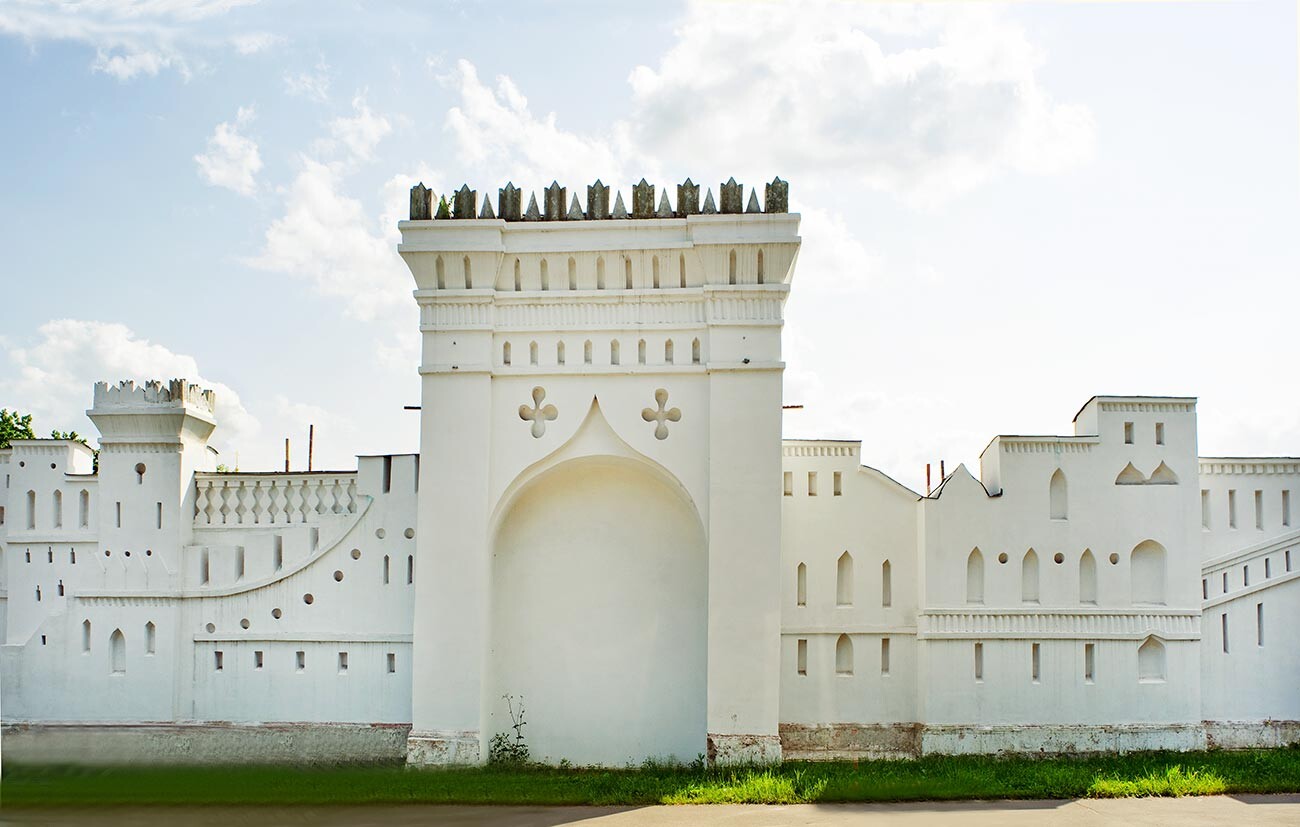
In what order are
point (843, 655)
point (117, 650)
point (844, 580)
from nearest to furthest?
point (843, 655) < point (844, 580) < point (117, 650)

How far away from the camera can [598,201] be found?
21.3 metres

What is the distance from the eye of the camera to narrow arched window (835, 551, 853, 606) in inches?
864

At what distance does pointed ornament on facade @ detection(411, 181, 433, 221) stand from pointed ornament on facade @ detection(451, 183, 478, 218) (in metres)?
0.42

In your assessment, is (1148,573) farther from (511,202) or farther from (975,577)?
(511,202)

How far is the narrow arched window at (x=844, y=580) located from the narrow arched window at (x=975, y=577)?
2.08 m

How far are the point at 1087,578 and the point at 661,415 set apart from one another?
26.8 ft

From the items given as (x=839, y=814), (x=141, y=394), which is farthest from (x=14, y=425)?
(x=839, y=814)

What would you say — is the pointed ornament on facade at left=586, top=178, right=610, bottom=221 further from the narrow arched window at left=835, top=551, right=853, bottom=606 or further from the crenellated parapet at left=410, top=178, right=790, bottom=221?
the narrow arched window at left=835, top=551, right=853, bottom=606

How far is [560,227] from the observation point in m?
21.2

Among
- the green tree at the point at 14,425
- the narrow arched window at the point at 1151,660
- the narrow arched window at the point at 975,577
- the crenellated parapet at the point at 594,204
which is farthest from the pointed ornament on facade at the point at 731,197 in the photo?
the green tree at the point at 14,425

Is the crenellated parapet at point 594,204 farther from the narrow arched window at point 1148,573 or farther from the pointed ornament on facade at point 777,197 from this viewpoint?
the narrow arched window at point 1148,573

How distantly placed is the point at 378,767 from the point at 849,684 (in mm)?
8220

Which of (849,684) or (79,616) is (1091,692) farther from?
(79,616)

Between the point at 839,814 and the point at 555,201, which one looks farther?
the point at 555,201
